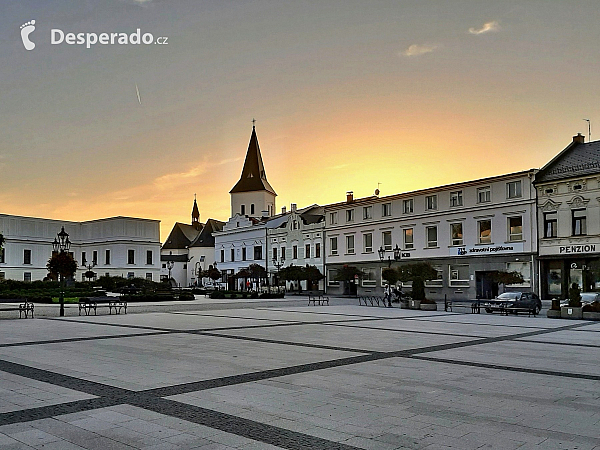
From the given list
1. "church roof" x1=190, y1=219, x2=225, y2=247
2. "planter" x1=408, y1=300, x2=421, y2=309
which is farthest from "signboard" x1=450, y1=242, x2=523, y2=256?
"church roof" x1=190, y1=219, x2=225, y2=247

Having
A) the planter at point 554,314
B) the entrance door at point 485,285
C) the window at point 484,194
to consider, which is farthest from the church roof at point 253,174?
the planter at point 554,314

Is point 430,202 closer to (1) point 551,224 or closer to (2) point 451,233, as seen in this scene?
(2) point 451,233

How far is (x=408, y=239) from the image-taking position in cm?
A: 5078

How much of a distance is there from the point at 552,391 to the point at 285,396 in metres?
4.13

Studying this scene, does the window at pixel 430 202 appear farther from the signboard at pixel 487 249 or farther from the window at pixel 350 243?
the window at pixel 350 243

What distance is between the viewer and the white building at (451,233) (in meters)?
41.5

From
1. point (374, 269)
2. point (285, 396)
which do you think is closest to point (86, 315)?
point (285, 396)

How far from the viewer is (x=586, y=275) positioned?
37094mm

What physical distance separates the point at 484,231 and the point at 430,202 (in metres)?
5.99

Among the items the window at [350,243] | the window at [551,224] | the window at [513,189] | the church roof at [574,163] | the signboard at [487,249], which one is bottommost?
the signboard at [487,249]

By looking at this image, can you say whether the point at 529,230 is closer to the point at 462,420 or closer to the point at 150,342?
the point at 150,342

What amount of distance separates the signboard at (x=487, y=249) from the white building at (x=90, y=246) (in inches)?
2154

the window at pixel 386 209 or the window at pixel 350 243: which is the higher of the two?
the window at pixel 386 209

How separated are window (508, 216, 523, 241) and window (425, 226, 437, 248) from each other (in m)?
7.30
